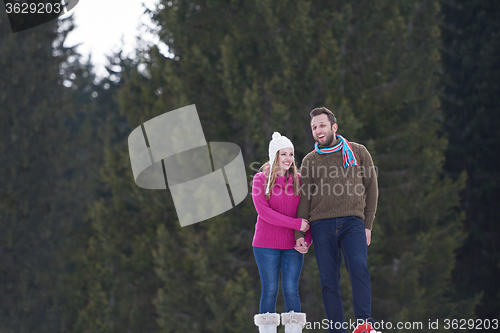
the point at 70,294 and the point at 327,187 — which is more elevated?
the point at 327,187

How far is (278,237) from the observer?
16.0ft

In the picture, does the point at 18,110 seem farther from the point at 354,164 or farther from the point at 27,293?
the point at 354,164

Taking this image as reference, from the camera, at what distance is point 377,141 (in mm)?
13500

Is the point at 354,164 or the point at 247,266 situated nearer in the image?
the point at 354,164

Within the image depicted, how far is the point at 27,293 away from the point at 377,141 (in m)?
11.9

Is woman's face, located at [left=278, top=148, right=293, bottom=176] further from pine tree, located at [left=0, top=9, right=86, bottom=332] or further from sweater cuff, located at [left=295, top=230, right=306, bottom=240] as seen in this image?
pine tree, located at [left=0, top=9, right=86, bottom=332]

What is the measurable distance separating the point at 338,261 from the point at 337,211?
40 centimetres

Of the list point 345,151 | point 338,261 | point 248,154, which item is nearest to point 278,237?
point 338,261

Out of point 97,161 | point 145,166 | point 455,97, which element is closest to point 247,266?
point 145,166

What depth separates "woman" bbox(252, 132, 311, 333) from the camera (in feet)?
15.9

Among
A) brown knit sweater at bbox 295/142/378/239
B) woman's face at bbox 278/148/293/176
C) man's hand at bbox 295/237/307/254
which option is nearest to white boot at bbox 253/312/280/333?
man's hand at bbox 295/237/307/254

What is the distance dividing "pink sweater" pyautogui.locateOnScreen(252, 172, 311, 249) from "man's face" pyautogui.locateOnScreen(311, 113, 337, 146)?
45 centimetres

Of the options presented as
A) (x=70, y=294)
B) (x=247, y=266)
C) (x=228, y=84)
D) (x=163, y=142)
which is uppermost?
(x=228, y=84)

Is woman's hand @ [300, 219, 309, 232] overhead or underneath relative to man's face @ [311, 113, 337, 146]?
underneath
